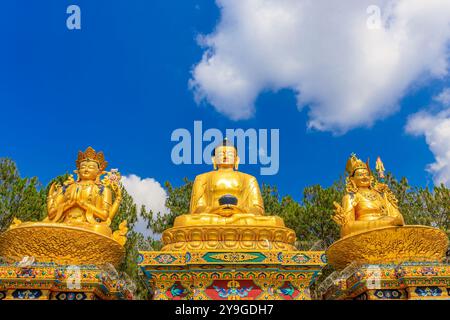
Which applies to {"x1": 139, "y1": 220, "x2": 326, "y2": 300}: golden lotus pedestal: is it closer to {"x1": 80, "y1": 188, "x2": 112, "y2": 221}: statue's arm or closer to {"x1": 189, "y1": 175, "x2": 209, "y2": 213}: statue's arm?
{"x1": 80, "y1": 188, "x2": 112, "y2": 221}: statue's arm

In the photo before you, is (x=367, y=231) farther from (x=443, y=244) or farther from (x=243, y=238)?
(x=243, y=238)

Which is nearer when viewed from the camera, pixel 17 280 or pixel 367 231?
pixel 17 280

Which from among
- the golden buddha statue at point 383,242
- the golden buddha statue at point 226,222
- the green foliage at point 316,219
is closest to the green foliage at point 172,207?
the green foliage at point 316,219

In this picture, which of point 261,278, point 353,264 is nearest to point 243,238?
point 261,278

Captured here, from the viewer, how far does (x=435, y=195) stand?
1244 cm

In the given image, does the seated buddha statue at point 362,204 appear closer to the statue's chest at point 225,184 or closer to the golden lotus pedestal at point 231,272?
the golden lotus pedestal at point 231,272

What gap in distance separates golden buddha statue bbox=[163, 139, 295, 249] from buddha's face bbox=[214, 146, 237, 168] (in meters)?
0.73

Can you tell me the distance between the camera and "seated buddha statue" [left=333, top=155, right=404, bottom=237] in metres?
6.69

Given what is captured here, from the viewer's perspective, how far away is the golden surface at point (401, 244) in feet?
20.0

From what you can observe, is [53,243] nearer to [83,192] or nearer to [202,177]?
[83,192]

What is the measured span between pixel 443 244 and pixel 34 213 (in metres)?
9.49
